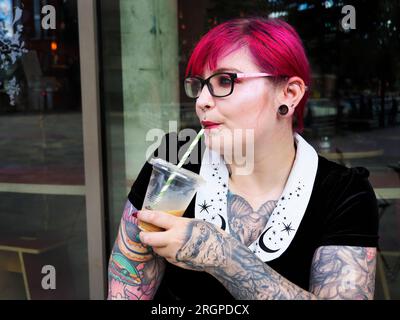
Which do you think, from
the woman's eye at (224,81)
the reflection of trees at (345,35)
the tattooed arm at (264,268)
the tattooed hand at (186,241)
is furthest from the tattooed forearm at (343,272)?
the reflection of trees at (345,35)

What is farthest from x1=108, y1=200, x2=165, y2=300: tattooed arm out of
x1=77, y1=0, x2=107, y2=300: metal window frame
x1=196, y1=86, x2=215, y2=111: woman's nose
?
x1=77, y1=0, x2=107, y2=300: metal window frame

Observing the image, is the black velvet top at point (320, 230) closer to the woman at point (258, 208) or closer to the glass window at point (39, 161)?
the woman at point (258, 208)

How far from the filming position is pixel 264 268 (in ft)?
4.09

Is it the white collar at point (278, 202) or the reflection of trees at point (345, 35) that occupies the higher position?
the reflection of trees at point (345, 35)

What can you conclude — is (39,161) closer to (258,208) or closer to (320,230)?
(258,208)

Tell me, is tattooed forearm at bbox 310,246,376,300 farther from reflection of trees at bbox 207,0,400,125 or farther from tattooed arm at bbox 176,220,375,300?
reflection of trees at bbox 207,0,400,125

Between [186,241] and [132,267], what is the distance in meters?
Result: 0.30

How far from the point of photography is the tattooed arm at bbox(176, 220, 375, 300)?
1217 mm

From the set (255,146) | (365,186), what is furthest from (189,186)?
(365,186)

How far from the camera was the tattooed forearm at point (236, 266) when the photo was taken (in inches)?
47.8

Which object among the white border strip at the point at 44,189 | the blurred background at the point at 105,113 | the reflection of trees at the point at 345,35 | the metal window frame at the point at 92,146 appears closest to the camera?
the metal window frame at the point at 92,146

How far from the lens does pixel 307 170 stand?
1.43m

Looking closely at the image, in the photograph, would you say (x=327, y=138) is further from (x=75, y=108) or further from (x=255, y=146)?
(x=255, y=146)

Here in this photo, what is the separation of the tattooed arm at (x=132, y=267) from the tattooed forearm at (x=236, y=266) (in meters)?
0.24
